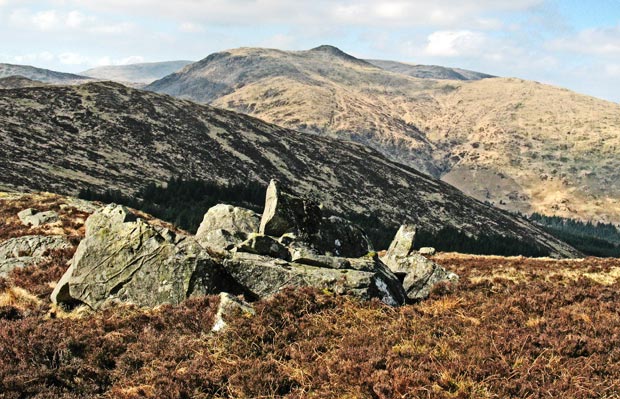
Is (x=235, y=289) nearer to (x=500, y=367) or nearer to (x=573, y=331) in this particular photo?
(x=500, y=367)

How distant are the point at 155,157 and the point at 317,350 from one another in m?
152

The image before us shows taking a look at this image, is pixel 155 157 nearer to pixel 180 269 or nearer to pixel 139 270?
pixel 139 270

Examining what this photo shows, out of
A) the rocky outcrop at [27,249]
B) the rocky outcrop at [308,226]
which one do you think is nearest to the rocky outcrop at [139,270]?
the rocky outcrop at [308,226]

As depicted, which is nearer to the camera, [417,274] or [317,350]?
[317,350]

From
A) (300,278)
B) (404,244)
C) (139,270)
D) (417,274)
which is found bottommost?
(404,244)

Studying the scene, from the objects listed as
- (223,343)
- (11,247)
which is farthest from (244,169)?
(223,343)

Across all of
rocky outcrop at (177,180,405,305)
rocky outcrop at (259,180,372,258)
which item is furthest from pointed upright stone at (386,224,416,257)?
rocky outcrop at (177,180,405,305)

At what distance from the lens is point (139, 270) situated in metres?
15.6

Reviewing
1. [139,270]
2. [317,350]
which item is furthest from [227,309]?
[139,270]

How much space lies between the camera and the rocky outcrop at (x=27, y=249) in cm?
2119

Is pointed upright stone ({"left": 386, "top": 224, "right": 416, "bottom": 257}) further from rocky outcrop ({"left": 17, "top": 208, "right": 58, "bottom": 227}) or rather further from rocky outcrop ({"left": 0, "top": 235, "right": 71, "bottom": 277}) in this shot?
rocky outcrop ({"left": 17, "top": 208, "right": 58, "bottom": 227})

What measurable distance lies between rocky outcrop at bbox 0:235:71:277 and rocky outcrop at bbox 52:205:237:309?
21.7 ft

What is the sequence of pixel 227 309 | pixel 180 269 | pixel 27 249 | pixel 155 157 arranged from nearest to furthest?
pixel 227 309 < pixel 180 269 < pixel 27 249 < pixel 155 157

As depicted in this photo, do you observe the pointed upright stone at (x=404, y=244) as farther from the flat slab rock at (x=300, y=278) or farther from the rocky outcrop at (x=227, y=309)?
the rocky outcrop at (x=227, y=309)
